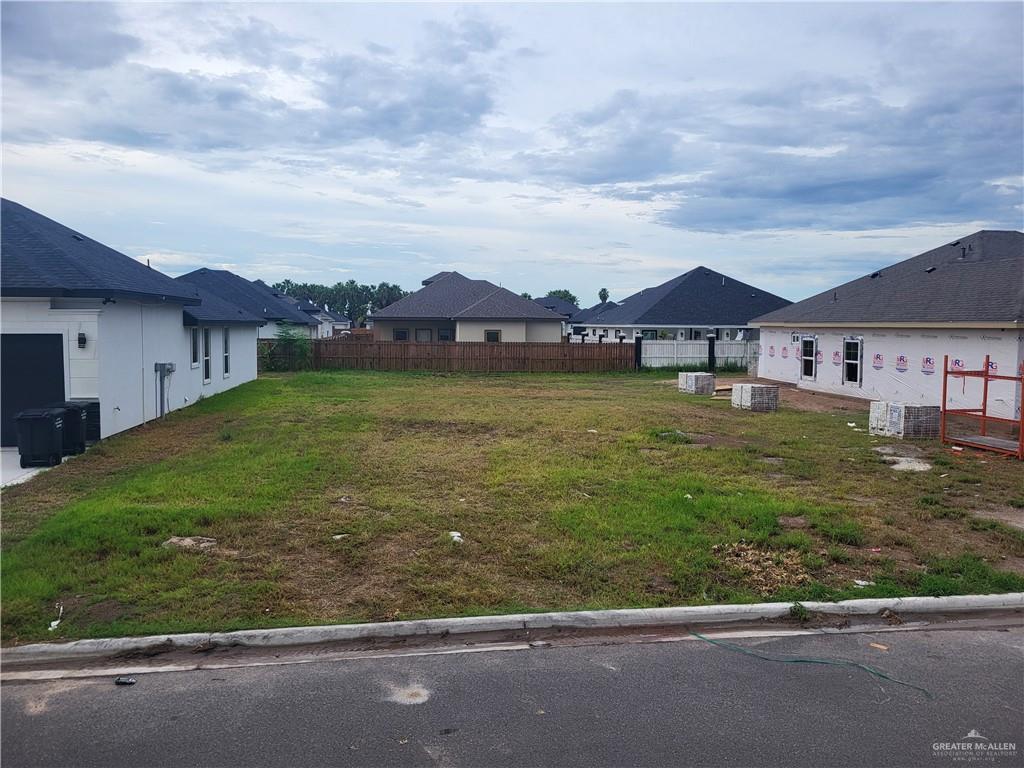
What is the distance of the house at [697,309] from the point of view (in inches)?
1724

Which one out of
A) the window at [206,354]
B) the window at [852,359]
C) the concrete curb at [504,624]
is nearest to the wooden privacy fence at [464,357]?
the window at [852,359]

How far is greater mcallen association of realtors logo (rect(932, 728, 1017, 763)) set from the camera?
4.59m

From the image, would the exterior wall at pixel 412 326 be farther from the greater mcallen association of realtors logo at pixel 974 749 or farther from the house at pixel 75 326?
the greater mcallen association of realtors logo at pixel 974 749

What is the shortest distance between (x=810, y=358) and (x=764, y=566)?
79.8ft

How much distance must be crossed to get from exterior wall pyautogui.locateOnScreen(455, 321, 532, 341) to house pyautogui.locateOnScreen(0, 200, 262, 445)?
2561 cm

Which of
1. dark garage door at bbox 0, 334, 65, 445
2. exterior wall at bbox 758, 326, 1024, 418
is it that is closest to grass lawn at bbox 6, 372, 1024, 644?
dark garage door at bbox 0, 334, 65, 445

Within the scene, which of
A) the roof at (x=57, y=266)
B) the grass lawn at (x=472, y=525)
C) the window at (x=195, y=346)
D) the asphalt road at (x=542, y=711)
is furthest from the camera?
the window at (x=195, y=346)

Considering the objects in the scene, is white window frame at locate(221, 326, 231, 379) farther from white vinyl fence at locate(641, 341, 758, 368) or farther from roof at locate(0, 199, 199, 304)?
white vinyl fence at locate(641, 341, 758, 368)

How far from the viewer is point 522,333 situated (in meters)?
44.9

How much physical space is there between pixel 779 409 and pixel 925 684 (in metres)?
18.3

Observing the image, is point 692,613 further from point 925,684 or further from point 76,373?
point 76,373

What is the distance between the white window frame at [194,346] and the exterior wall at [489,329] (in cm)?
2184

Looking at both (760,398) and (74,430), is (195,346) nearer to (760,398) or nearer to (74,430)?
(74,430)

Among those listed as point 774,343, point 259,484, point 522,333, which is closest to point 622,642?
point 259,484
